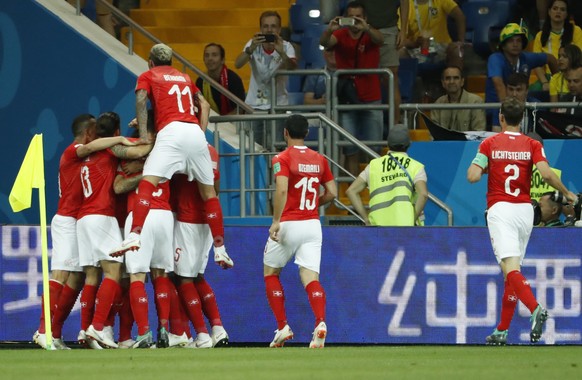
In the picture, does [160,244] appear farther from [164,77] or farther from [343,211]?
[343,211]

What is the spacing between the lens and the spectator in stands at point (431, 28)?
18219mm

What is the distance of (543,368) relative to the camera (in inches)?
370

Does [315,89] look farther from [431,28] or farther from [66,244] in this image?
[66,244]

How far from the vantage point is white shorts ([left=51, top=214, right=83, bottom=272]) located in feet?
41.4

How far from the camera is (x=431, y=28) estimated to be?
1858 centimetres

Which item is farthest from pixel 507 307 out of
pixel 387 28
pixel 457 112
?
pixel 387 28

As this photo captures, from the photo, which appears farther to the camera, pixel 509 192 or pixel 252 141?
pixel 252 141

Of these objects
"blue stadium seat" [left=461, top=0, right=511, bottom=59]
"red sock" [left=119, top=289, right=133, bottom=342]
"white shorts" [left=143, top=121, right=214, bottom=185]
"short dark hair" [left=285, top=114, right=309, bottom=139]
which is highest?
"blue stadium seat" [left=461, top=0, right=511, bottom=59]

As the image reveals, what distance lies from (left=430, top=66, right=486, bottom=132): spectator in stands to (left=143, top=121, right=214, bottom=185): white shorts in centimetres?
502

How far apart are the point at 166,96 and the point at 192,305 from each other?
182 centimetres

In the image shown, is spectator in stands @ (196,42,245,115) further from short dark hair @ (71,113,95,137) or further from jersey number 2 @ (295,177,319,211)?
Result: jersey number 2 @ (295,177,319,211)

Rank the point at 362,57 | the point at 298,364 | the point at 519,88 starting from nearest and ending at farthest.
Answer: the point at 298,364 → the point at 519,88 → the point at 362,57

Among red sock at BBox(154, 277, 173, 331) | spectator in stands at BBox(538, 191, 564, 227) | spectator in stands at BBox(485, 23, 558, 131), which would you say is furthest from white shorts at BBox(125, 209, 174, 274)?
spectator in stands at BBox(485, 23, 558, 131)

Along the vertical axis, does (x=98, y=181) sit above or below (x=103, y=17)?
below
